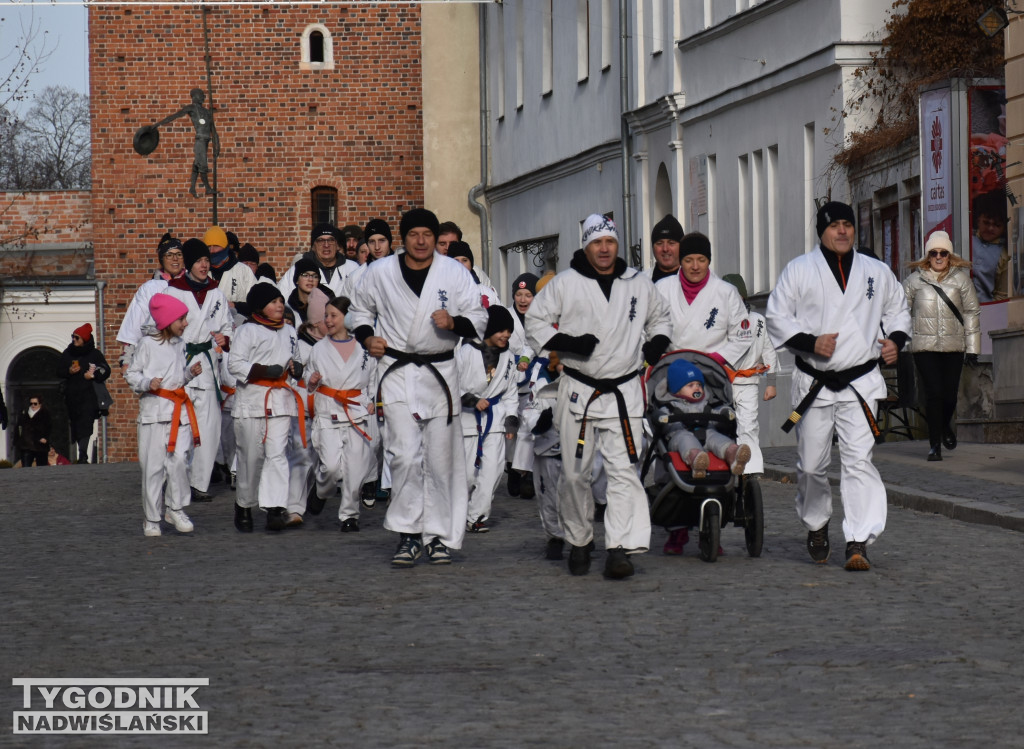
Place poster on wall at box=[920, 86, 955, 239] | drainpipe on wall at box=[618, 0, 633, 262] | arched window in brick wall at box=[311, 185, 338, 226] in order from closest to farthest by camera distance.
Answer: poster on wall at box=[920, 86, 955, 239] → drainpipe on wall at box=[618, 0, 633, 262] → arched window in brick wall at box=[311, 185, 338, 226]

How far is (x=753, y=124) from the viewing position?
2839cm

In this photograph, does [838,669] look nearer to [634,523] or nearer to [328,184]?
[634,523]

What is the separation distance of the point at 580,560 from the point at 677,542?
1200mm

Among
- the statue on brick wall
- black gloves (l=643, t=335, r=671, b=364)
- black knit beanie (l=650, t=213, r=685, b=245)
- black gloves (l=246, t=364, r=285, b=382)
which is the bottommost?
black gloves (l=246, t=364, r=285, b=382)

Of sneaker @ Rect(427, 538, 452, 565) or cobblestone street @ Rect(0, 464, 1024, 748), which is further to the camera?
sneaker @ Rect(427, 538, 452, 565)

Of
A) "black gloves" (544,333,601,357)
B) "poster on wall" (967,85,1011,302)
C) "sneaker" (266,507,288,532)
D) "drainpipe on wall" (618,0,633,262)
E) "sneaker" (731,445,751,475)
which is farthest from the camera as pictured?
"drainpipe on wall" (618,0,633,262)

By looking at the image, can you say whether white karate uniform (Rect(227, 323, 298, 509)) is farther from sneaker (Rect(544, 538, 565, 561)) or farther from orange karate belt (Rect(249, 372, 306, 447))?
sneaker (Rect(544, 538, 565, 561))

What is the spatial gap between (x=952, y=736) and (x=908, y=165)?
17528 millimetres

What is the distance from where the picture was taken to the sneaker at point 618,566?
10758 millimetres

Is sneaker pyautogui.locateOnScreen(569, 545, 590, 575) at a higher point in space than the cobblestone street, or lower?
higher

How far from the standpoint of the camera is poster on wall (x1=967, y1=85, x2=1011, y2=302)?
2175 cm

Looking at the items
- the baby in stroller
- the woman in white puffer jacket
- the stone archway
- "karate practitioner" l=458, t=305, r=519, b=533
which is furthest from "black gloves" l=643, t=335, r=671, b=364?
the stone archway

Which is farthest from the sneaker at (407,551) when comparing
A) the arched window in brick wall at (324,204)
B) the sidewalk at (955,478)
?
the arched window in brick wall at (324,204)

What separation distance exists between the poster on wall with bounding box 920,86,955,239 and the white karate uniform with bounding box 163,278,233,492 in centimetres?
917
